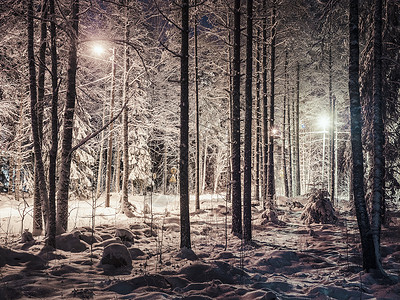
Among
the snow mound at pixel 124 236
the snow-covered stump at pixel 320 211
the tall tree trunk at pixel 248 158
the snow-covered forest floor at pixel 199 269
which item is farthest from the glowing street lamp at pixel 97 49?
the snow-covered stump at pixel 320 211

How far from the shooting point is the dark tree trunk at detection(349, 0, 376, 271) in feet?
21.6

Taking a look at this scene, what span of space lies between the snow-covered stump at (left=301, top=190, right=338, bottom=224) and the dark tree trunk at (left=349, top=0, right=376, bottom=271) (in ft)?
22.1

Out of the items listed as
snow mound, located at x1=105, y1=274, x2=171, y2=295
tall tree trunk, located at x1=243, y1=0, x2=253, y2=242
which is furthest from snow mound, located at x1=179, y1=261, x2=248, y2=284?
tall tree trunk, located at x1=243, y1=0, x2=253, y2=242

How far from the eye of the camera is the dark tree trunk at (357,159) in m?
6.59

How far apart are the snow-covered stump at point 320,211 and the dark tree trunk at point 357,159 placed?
675 cm

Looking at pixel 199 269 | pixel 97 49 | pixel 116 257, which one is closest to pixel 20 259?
pixel 116 257

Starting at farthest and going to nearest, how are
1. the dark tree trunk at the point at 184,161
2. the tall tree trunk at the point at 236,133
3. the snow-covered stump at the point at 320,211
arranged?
the snow-covered stump at the point at 320,211 < the tall tree trunk at the point at 236,133 < the dark tree trunk at the point at 184,161

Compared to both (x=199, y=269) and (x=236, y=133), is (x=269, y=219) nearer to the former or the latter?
(x=236, y=133)

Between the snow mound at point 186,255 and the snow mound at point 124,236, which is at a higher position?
the snow mound at point 124,236

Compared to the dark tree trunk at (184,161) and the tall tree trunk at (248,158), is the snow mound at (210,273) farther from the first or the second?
the tall tree trunk at (248,158)

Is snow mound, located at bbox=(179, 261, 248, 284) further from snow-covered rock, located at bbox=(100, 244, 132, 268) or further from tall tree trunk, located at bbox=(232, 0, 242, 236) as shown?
tall tree trunk, located at bbox=(232, 0, 242, 236)

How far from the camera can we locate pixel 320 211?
13.2 metres

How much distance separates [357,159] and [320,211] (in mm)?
7200

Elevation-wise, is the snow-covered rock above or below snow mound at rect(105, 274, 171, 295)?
above
